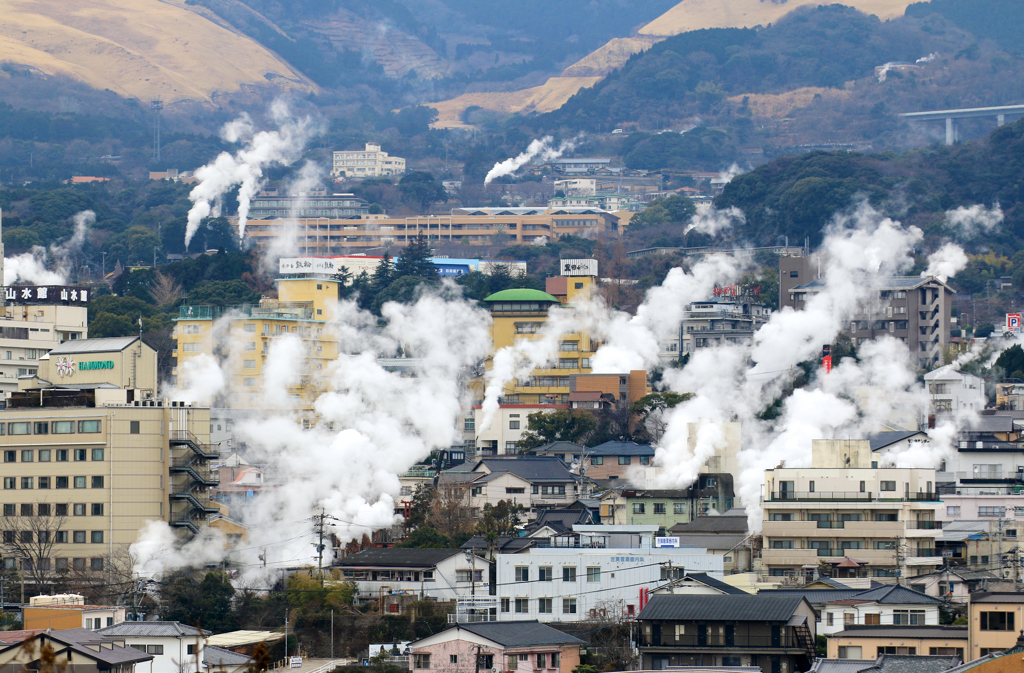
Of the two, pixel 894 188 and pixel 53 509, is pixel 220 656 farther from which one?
pixel 894 188

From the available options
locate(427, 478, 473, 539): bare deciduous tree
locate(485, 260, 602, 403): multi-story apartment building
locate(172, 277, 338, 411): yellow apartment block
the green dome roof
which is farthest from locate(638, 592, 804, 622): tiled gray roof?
the green dome roof

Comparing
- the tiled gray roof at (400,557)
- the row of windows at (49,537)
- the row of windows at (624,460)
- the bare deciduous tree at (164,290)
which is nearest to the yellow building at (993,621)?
the tiled gray roof at (400,557)

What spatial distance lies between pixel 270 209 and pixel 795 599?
12865 centimetres

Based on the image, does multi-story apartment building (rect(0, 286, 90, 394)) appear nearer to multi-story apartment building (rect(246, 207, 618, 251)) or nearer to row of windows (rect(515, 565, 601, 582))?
row of windows (rect(515, 565, 601, 582))

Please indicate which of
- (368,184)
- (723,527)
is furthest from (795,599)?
(368,184)

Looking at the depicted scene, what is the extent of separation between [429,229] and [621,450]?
87.5 m

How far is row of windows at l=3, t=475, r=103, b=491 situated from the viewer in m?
63.3

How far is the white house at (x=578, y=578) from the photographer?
58156 millimetres

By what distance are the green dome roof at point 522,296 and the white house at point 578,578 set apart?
43.5m

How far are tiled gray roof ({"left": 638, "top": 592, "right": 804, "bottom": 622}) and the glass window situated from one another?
2251 centimetres

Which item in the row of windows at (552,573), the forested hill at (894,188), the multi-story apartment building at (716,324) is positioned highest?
the forested hill at (894,188)

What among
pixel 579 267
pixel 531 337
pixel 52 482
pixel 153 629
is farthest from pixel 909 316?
pixel 153 629

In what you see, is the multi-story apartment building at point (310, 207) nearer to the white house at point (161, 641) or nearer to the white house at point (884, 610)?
the white house at point (161, 641)

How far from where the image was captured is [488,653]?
48.6m
